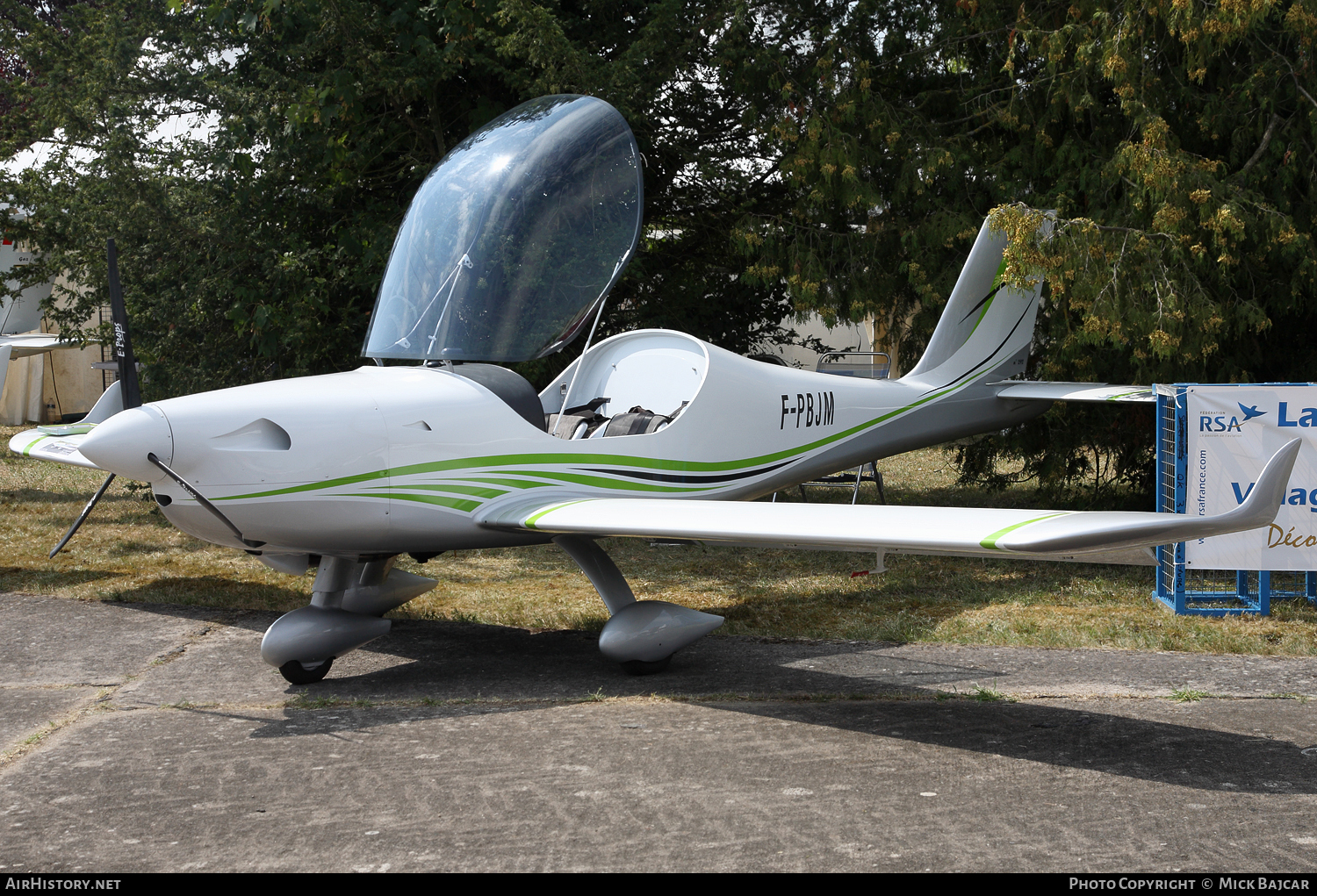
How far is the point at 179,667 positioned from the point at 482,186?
3.00 meters

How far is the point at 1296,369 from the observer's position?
345 inches

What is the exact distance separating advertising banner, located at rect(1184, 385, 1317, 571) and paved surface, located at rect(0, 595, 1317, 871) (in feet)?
3.62

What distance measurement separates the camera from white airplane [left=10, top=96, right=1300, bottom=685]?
458 centimetres

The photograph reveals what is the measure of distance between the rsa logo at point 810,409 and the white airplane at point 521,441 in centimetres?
2

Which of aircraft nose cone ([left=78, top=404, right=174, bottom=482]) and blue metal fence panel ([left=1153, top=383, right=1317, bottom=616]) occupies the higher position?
aircraft nose cone ([left=78, top=404, right=174, bottom=482])

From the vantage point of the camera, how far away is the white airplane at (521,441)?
180 inches

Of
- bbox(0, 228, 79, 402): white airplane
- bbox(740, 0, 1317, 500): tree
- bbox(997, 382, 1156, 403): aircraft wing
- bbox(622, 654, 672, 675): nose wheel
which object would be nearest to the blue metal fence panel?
bbox(997, 382, 1156, 403): aircraft wing

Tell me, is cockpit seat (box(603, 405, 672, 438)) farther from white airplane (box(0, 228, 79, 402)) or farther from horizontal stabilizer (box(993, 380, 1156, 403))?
white airplane (box(0, 228, 79, 402))

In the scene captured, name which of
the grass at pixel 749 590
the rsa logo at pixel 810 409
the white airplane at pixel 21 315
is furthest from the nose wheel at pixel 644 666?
the white airplane at pixel 21 315

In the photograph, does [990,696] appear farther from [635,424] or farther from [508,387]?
[508,387]

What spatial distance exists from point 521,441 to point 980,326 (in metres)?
4.51

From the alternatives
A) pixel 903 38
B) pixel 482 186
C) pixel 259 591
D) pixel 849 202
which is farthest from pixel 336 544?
pixel 903 38

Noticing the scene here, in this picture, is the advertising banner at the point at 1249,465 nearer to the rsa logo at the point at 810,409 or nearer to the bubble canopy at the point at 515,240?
the rsa logo at the point at 810,409

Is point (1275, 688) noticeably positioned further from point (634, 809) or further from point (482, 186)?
point (482, 186)
